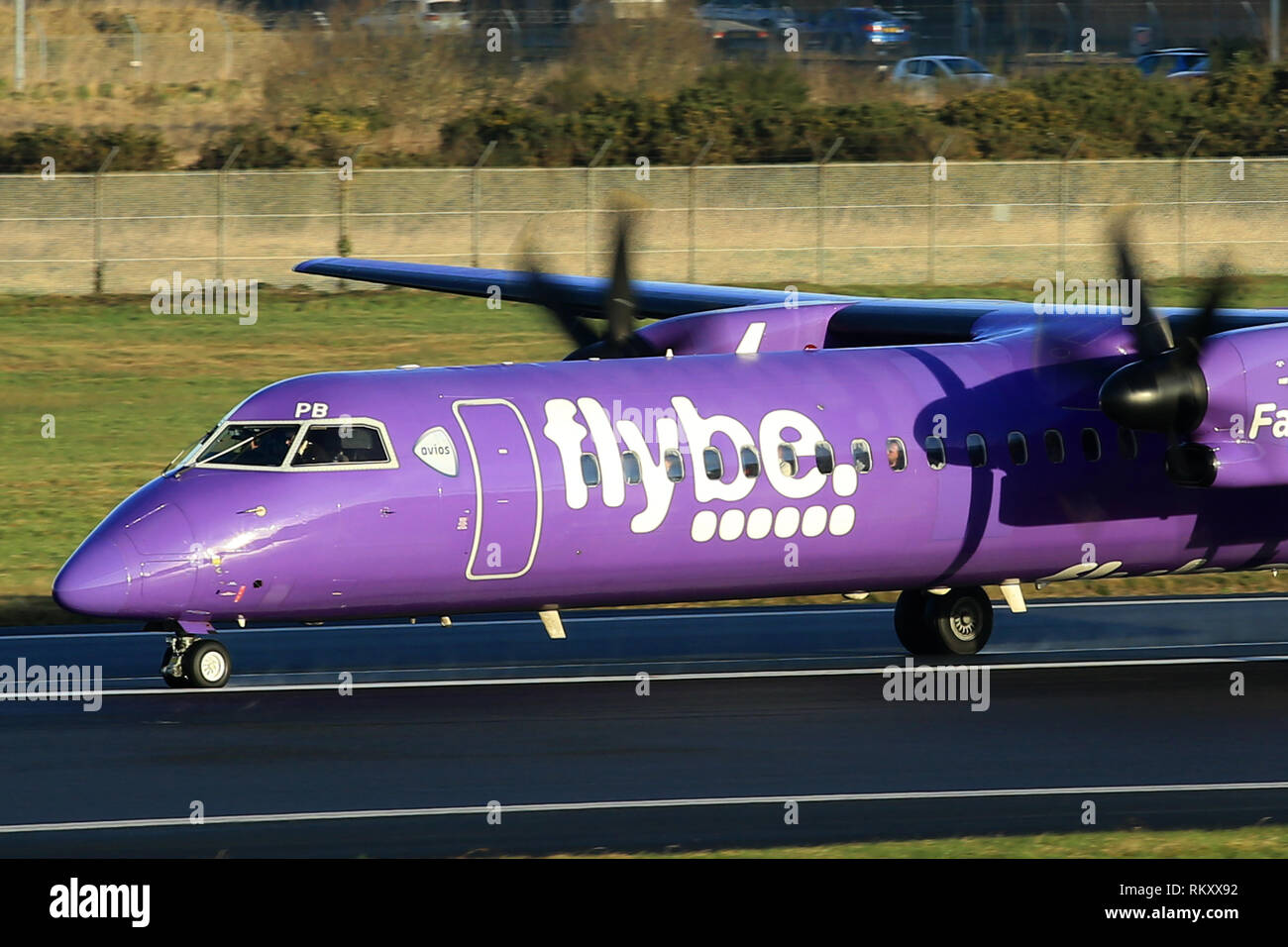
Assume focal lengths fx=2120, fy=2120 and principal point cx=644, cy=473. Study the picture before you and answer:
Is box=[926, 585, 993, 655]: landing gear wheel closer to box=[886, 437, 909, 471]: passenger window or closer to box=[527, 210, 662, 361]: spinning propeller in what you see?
box=[886, 437, 909, 471]: passenger window

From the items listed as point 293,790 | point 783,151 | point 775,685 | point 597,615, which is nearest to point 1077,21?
point 783,151

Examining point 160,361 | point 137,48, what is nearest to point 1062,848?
point 160,361

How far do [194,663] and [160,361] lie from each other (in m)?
25.0

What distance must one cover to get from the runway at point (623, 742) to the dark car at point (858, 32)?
43.0 meters

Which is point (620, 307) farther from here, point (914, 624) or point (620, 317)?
point (914, 624)

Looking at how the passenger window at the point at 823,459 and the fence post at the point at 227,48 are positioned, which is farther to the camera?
the fence post at the point at 227,48

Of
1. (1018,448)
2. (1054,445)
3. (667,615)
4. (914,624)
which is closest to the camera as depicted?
(1018,448)

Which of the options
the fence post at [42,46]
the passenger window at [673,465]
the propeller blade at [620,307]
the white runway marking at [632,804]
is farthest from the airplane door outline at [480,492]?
the fence post at [42,46]

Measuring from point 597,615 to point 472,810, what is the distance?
34.5 ft

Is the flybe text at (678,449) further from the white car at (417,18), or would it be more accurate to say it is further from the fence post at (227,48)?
the fence post at (227,48)

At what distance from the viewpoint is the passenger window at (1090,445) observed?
20.4m

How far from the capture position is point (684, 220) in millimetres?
47344

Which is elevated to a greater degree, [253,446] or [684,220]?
[684,220]

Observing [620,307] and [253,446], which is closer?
[253,446]
